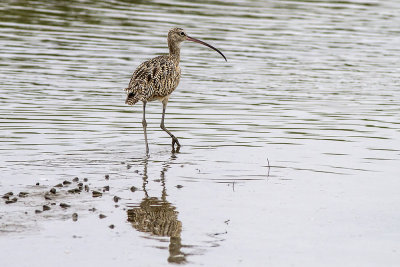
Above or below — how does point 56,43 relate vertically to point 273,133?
above

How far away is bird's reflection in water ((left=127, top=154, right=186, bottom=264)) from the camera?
923 cm

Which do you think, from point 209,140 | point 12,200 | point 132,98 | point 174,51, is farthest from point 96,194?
point 174,51

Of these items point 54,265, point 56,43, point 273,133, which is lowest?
point 54,265

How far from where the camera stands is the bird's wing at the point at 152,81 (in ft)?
48.0

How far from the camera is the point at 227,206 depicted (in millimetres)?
11016

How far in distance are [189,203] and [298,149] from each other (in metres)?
3.94

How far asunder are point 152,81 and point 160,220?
15.6 ft

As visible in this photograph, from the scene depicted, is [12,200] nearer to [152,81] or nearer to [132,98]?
[132,98]

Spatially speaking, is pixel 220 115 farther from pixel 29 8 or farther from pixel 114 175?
pixel 29 8

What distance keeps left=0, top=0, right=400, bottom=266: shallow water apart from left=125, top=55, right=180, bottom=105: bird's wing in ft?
2.63

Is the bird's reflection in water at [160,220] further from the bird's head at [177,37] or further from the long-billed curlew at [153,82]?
the bird's head at [177,37]

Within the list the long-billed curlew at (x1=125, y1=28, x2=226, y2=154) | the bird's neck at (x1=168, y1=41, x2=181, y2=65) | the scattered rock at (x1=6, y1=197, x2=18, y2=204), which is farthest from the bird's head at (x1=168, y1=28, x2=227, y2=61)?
the scattered rock at (x1=6, y1=197, x2=18, y2=204)

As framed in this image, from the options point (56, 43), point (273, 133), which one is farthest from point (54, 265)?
point (56, 43)

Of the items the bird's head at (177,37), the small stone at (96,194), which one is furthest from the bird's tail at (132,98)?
the small stone at (96,194)
